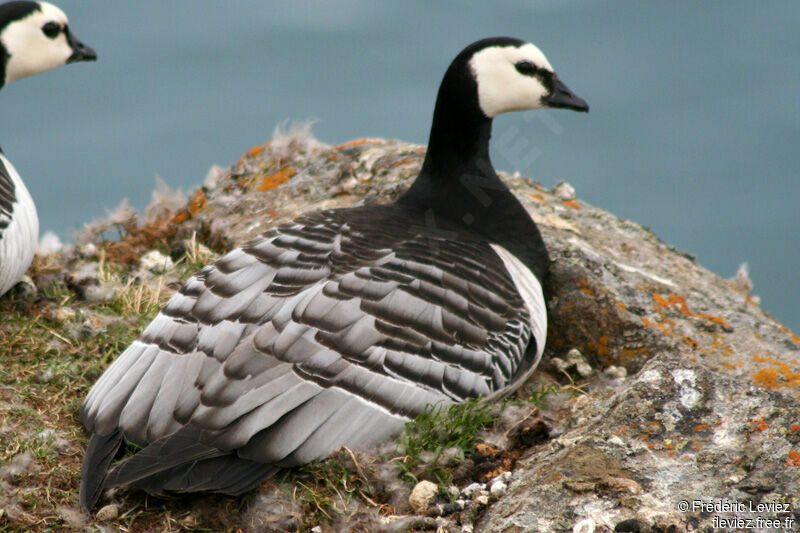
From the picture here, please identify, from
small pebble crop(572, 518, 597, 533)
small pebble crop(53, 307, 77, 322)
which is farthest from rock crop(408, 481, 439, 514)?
small pebble crop(53, 307, 77, 322)

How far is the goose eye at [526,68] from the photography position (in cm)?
515

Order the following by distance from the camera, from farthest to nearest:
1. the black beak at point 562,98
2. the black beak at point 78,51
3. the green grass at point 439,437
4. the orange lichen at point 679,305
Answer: the black beak at point 78,51
the orange lichen at point 679,305
the black beak at point 562,98
the green grass at point 439,437

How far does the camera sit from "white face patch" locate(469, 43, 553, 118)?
510cm

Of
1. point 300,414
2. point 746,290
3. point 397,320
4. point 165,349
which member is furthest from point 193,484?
point 746,290

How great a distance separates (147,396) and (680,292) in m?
3.55

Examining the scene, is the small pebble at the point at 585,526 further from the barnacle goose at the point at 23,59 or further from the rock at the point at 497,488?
the barnacle goose at the point at 23,59

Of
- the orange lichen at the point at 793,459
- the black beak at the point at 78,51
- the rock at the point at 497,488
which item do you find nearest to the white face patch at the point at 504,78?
the rock at the point at 497,488

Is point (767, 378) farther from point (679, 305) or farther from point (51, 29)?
point (51, 29)

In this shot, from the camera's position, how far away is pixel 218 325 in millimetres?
4027

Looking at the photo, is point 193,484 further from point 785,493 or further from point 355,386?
point 785,493

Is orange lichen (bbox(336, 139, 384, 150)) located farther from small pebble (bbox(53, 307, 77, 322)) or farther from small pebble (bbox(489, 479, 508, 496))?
small pebble (bbox(489, 479, 508, 496))

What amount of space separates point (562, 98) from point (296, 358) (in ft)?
8.19

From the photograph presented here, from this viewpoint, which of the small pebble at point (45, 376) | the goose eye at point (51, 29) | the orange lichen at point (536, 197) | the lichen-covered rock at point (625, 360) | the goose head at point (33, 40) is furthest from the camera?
the orange lichen at point (536, 197)

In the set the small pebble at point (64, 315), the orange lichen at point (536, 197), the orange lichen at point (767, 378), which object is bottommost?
the small pebble at point (64, 315)
